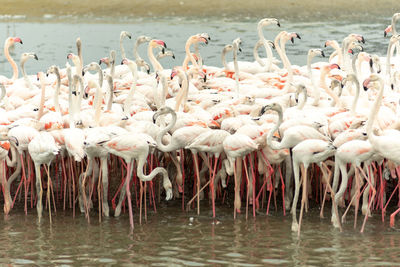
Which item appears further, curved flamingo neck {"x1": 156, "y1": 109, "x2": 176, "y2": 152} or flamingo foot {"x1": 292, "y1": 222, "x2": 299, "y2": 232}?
curved flamingo neck {"x1": 156, "y1": 109, "x2": 176, "y2": 152}

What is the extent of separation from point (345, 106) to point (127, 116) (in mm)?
3295

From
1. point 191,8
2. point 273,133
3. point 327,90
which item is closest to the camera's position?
point 273,133

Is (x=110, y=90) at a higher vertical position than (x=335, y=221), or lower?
higher

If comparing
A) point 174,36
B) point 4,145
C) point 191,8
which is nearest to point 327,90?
point 4,145

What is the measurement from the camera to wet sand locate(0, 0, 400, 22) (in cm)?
3919

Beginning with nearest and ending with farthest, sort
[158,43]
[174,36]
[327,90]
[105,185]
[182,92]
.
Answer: [105,185], [182,92], [327,90], [158,43], [174,36]

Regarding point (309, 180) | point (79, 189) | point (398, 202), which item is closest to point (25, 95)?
point (79, 189)

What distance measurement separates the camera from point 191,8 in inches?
1596

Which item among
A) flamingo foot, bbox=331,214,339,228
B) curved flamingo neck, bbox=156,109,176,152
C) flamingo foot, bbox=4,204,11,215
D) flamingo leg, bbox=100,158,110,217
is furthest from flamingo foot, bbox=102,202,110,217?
flamingo foot, bbox=331,214,339,228

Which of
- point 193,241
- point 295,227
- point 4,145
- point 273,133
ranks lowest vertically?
point 193,241

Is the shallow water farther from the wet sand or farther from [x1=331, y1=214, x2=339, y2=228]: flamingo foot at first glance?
the wet sand

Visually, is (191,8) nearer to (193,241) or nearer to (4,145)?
(4,145)

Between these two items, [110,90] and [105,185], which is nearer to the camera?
[105,185]

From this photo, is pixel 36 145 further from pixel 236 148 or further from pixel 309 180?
pixel 309 180
